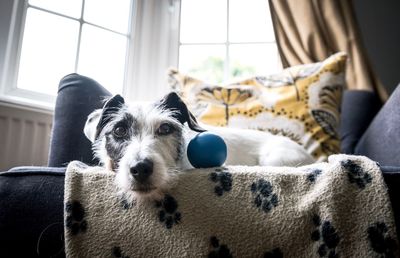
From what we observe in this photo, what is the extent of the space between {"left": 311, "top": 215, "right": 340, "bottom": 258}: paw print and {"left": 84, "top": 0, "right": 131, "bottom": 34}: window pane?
2.31 metres

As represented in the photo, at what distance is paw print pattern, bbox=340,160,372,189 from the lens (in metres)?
0.79

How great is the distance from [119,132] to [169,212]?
418 millimetres

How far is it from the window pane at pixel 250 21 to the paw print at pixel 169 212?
2136 mm

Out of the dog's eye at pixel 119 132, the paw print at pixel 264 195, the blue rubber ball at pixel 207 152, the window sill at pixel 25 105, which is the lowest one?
the paw print at pixel 264 195

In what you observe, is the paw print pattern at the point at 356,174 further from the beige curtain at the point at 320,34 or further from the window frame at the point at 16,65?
the window frame at the point at 16,65

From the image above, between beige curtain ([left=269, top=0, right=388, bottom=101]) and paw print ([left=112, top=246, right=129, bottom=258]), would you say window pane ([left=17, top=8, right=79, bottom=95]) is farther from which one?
paw print ([left=112, top=246, right=129, bottom=258])

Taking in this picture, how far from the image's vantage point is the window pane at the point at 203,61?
107 inches

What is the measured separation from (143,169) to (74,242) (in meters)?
0.25

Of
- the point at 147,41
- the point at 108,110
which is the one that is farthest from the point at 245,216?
the point at 147,41

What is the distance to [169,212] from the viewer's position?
2.65ft

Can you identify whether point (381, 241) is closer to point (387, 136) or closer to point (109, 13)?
point (387, 136)

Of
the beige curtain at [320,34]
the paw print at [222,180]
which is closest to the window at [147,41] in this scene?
the beige curtain at [320,34]

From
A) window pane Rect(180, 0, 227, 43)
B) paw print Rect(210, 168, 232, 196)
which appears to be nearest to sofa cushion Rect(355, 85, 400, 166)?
paw print Rect(210, 168, 232, 196)

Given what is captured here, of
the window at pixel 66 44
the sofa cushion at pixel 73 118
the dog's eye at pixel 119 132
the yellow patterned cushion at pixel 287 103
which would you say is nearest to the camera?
the dog's eye at pixel 119 132
